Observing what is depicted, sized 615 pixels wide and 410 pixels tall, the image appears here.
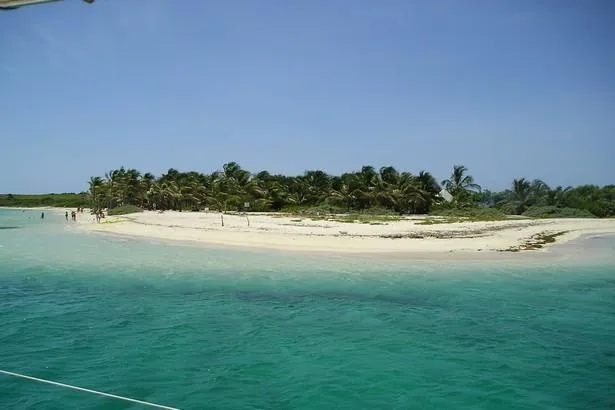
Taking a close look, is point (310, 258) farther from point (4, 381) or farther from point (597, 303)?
point (4, 381)

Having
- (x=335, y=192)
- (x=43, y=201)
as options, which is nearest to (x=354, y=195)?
(x=335, y=192)

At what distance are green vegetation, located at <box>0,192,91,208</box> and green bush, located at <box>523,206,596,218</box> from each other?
10513cm

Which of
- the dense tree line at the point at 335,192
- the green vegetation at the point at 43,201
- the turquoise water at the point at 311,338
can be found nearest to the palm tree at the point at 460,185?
the dense tree line at the point at 335,192

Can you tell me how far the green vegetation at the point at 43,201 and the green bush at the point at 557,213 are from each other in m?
105

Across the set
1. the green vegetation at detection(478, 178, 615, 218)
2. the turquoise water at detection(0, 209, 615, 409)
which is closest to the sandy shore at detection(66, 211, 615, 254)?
the turquoise water at detection(0, 209, 615, 409)

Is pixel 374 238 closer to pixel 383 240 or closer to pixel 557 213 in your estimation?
pixel 383 240

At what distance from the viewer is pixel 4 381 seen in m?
8.23

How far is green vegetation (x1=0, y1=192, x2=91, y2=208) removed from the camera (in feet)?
437

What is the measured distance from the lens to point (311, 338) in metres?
11.2

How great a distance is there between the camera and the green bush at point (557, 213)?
63.9 m

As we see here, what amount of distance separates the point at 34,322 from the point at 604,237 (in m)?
42.4

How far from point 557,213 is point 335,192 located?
30.3 meters

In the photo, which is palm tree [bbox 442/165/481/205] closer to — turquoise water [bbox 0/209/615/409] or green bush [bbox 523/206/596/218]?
green bush [bbox 523/206/596/218]

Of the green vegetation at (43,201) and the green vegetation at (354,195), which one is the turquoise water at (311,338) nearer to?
the green vegetation at (354,195)
